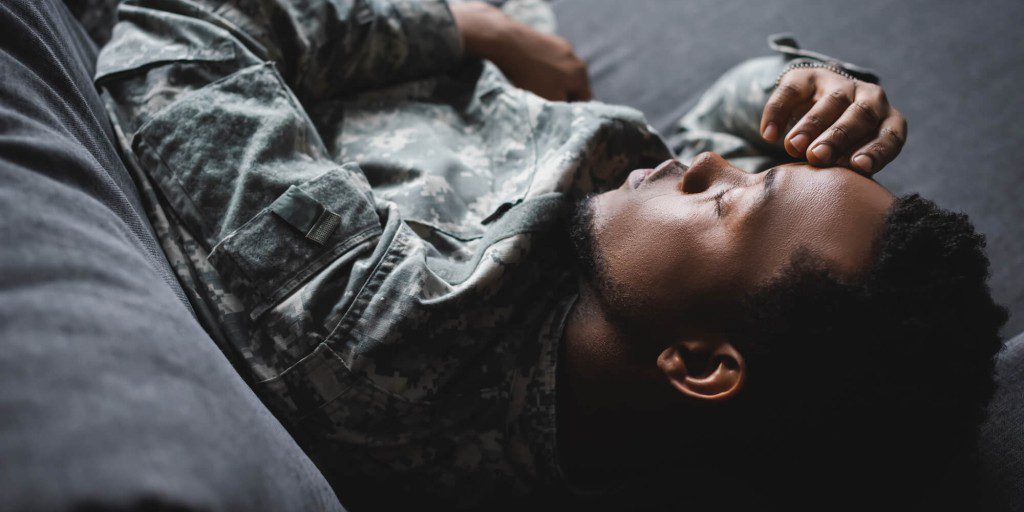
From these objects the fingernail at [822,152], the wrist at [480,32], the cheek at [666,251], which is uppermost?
the fingernail at [822,152]

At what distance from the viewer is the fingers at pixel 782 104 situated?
0.77 m

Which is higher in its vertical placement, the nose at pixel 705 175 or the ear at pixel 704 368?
the nose at pixel 705 175

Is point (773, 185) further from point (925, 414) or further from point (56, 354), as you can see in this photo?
point (56, 354)

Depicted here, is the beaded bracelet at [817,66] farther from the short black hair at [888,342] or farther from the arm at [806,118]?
the short black hair at [888,342]

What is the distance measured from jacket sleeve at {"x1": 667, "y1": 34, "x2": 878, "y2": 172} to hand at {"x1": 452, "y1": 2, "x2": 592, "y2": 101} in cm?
23

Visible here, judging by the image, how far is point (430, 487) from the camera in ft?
2.51

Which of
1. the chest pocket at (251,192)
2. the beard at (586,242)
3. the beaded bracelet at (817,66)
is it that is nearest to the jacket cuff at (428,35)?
the chest pocket at (251,192)

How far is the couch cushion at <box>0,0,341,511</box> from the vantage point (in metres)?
0.35

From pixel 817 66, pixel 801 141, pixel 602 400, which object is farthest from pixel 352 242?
pixel 817 66

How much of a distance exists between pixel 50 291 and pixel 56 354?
0.18 feet

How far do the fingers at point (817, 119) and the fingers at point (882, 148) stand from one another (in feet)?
0.16

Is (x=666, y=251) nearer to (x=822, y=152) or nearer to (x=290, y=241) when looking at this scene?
(x=822, y=152)

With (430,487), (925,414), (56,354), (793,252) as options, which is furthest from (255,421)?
(925,414)

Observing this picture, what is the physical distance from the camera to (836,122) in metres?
0.71
